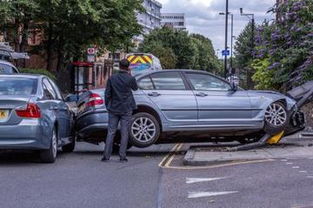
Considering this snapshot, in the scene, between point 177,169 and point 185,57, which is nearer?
point 177,169

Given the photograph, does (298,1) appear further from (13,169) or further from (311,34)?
(13,169)

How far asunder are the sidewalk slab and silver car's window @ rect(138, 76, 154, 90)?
143cm

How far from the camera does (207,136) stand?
12.7m

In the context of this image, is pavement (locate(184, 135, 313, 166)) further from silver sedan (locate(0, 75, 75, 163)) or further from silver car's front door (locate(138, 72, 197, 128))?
silver sedan (locate(0, 75, 75, 163))

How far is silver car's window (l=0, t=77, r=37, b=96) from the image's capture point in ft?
36.2

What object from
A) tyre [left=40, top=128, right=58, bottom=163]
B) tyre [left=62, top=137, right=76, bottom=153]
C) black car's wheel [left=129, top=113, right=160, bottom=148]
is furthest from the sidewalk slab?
tyre [left=62, top=137, right=76, bottom=153]

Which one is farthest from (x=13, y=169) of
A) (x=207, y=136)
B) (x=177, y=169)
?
(x=207, y=136)

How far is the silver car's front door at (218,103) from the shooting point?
40.6 feet

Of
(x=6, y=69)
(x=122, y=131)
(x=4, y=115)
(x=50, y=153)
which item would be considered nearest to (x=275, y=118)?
(x=122, y=131)

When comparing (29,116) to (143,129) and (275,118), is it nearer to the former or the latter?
(143,129)

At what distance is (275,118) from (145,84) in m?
2.55

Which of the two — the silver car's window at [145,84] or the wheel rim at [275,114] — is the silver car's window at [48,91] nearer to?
the silver car's window at [145,84]

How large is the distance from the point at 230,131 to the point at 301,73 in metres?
7.23

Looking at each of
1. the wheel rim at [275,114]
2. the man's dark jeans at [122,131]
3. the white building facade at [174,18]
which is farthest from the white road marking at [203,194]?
the white building facade at [174,18]
